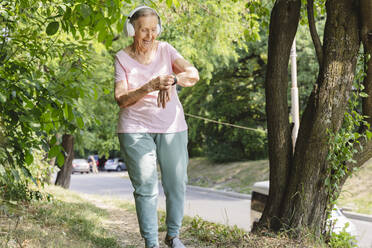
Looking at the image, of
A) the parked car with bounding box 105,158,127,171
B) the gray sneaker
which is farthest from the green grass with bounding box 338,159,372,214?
the parked car with bounding box 105,158,127,171

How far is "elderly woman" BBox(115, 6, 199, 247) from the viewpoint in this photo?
10.7 feet

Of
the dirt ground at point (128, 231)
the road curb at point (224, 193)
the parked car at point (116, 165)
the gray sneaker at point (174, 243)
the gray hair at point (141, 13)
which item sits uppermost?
the gray hair at point (141, 13)

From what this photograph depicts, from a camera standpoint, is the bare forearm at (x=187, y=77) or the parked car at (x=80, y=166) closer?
the bare forearm at (x=187, y=77)

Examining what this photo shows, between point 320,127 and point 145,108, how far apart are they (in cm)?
179

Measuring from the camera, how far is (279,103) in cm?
446

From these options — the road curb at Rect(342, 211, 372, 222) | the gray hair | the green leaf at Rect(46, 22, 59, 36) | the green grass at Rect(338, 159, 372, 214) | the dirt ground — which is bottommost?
the road curb at Rect(342, 211, 372, 222)

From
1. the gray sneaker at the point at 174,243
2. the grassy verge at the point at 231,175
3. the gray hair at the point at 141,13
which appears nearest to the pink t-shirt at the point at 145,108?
the gray hair at the point at 141,13

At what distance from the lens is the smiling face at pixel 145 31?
10.9 ft

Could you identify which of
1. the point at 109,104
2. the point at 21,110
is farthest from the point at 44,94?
the point at 109,104

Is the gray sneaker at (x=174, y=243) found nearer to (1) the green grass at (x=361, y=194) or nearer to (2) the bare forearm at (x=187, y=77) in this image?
(2) the bare forearm at (x=187, y=77)

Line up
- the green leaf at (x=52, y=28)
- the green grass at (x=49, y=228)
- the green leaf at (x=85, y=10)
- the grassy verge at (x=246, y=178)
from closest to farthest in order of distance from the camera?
the green leaf at (x=85, y=10) < the green leaf at (x=52, y=28) < the green grass at (x=49, y=228) < the grassy verge at (x=246, y=178)

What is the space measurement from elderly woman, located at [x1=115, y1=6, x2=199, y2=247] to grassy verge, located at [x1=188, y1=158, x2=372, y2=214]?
11.7 meters

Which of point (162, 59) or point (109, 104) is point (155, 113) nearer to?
point (162, 59)

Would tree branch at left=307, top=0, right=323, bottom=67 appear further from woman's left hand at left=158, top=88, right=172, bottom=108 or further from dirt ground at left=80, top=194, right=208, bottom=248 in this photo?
dirt ground at left=80, top=194, right=208, bottom=248
